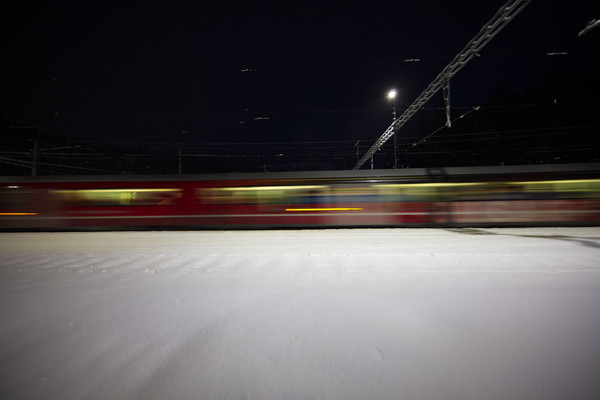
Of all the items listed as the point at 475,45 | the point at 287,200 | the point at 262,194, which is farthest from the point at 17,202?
the point at 475,45

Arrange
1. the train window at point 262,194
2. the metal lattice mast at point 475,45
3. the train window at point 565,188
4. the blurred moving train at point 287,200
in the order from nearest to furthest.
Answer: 1. the metal lattice mast at point 475,45
2. the train window at point 565,188
3. the blurred moving train at point 287,200
4. the train window at point 262,194

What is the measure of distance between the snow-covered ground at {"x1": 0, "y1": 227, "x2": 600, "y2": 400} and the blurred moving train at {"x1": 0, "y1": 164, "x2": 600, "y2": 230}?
18.5 feet

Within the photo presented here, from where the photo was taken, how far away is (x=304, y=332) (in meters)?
1.99

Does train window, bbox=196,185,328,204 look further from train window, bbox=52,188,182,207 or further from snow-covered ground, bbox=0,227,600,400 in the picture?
snow-covered ground, bbox=0,227,600,400

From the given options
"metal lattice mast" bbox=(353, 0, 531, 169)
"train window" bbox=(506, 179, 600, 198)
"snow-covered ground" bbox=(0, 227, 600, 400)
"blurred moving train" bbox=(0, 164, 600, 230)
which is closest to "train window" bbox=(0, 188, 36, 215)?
"blurred moving train" bbox=(0, 164, 600, 230)

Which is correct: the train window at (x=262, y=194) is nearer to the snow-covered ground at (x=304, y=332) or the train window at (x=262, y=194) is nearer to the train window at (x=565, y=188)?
the snow-covered ground at (x=304, y=332)

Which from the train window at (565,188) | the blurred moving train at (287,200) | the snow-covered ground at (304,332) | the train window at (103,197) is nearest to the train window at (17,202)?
the blurred moving train at (287,200)

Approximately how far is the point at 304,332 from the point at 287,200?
782 centimetres

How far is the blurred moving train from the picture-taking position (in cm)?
905

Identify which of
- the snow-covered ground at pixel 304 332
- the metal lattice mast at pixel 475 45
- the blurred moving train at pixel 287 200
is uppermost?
the metal lattice mast at pixel 475 45

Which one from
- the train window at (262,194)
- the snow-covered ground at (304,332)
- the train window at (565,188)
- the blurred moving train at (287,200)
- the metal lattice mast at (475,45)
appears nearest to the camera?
the snow-covered ground at (304,332)

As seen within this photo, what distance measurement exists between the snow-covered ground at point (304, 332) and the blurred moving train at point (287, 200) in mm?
5634

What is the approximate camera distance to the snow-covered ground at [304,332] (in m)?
1.43

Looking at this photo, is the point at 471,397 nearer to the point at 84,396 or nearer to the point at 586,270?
the point at 84,396
